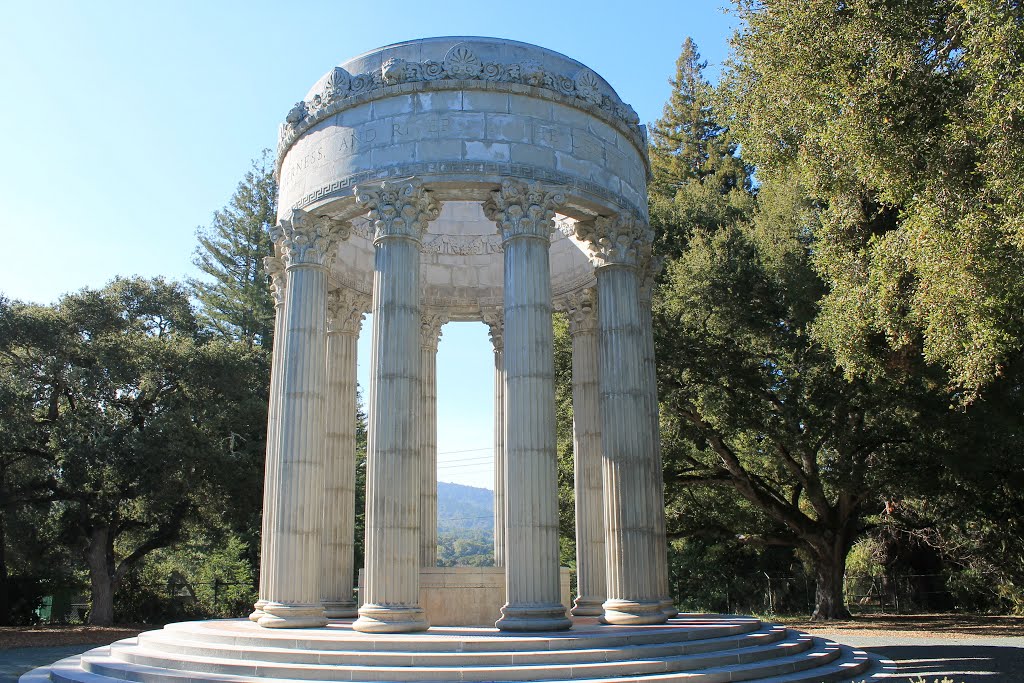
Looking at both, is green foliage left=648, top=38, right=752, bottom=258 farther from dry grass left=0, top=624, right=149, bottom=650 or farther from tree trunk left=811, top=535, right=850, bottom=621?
dry grass left=0, top=624, right=149, bottom=650

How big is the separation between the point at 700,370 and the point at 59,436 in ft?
122

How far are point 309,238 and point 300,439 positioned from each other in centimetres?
629

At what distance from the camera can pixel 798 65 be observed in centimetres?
2728

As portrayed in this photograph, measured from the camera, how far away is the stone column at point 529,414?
858 inches

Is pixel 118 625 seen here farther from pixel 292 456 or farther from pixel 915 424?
pixel 915 424

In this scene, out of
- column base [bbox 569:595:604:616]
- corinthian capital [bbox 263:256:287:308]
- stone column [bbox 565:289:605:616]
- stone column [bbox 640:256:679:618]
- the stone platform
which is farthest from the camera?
stone column [bbox 565:289:605:616]

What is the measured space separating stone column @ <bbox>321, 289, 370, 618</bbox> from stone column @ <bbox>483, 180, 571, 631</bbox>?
27.1 feet

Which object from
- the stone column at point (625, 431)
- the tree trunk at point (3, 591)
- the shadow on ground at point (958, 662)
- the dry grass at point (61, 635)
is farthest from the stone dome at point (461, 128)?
the tree trunk at point (3, 591)

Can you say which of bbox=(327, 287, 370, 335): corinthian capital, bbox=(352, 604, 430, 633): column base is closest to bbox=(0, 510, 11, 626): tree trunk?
bbox=(327, 287, 370, 335): corinthian capital

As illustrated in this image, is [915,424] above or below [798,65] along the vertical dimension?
below

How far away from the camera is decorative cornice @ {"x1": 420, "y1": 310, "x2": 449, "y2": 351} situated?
3366 centimetres

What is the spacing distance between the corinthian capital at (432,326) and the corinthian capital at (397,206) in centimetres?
949

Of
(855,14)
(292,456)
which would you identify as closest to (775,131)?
(855,14)

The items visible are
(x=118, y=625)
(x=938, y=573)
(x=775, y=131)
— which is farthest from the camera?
(x=938, y=573)
